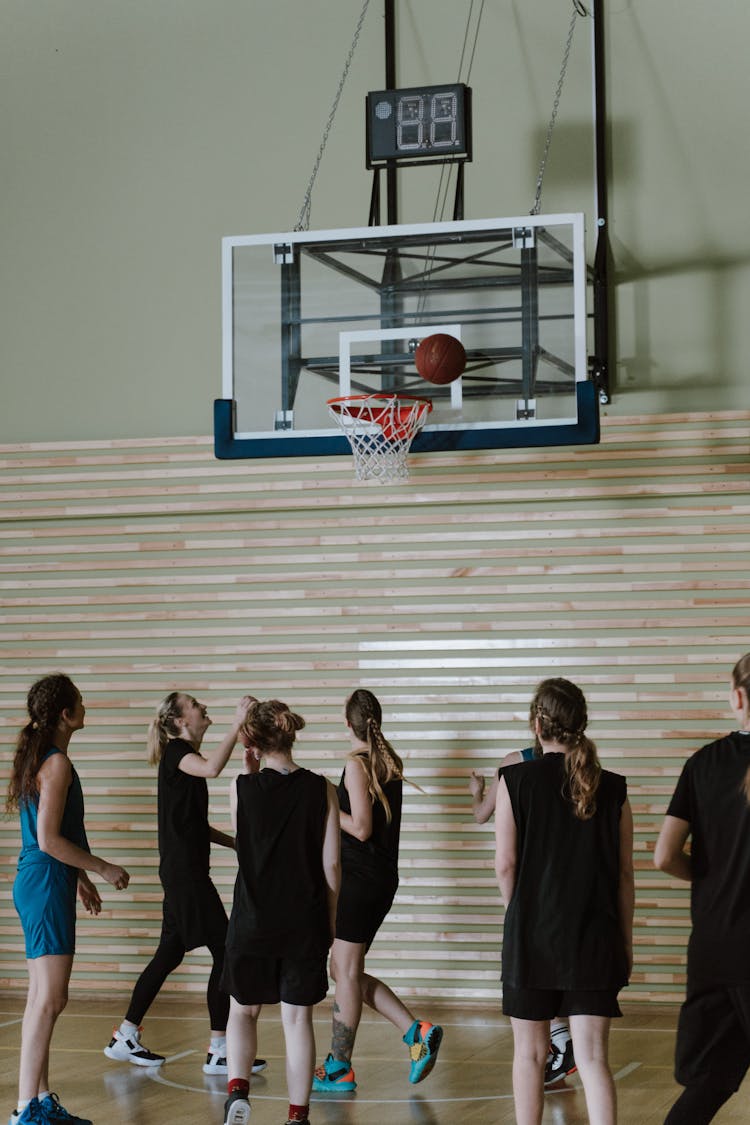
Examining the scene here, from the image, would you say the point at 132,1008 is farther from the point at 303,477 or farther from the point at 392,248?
the point at 392,248

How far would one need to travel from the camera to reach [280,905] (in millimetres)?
4836

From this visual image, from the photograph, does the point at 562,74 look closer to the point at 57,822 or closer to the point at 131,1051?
the point at 57,822

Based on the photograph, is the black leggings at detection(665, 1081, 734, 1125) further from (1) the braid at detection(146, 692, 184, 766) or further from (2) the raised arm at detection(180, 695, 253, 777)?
(1) the braid at detection(146, 692, 184, 766)

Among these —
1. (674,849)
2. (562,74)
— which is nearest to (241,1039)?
(674,849)

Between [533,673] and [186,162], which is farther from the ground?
[186,162]

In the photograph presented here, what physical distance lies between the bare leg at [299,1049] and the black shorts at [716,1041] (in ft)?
5.14

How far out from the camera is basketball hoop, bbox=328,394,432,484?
6.82 metres

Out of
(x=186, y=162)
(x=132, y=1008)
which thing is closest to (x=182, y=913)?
(x=132, y=1008)

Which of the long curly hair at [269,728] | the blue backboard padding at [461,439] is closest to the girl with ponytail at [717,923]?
the long curly hair at [269,728]

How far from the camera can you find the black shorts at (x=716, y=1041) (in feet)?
12.3

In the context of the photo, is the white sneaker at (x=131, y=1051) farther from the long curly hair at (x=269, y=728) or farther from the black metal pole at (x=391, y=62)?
the black metal pole at (x=391, y=62)

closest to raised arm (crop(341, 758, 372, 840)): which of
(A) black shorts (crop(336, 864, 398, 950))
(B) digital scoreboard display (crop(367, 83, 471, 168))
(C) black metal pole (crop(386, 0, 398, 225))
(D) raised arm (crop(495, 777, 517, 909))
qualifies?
(A) black shorts (crop(336, 864, 398, 950))

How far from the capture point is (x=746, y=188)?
809 centimetres

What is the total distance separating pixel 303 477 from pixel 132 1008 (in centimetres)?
352
